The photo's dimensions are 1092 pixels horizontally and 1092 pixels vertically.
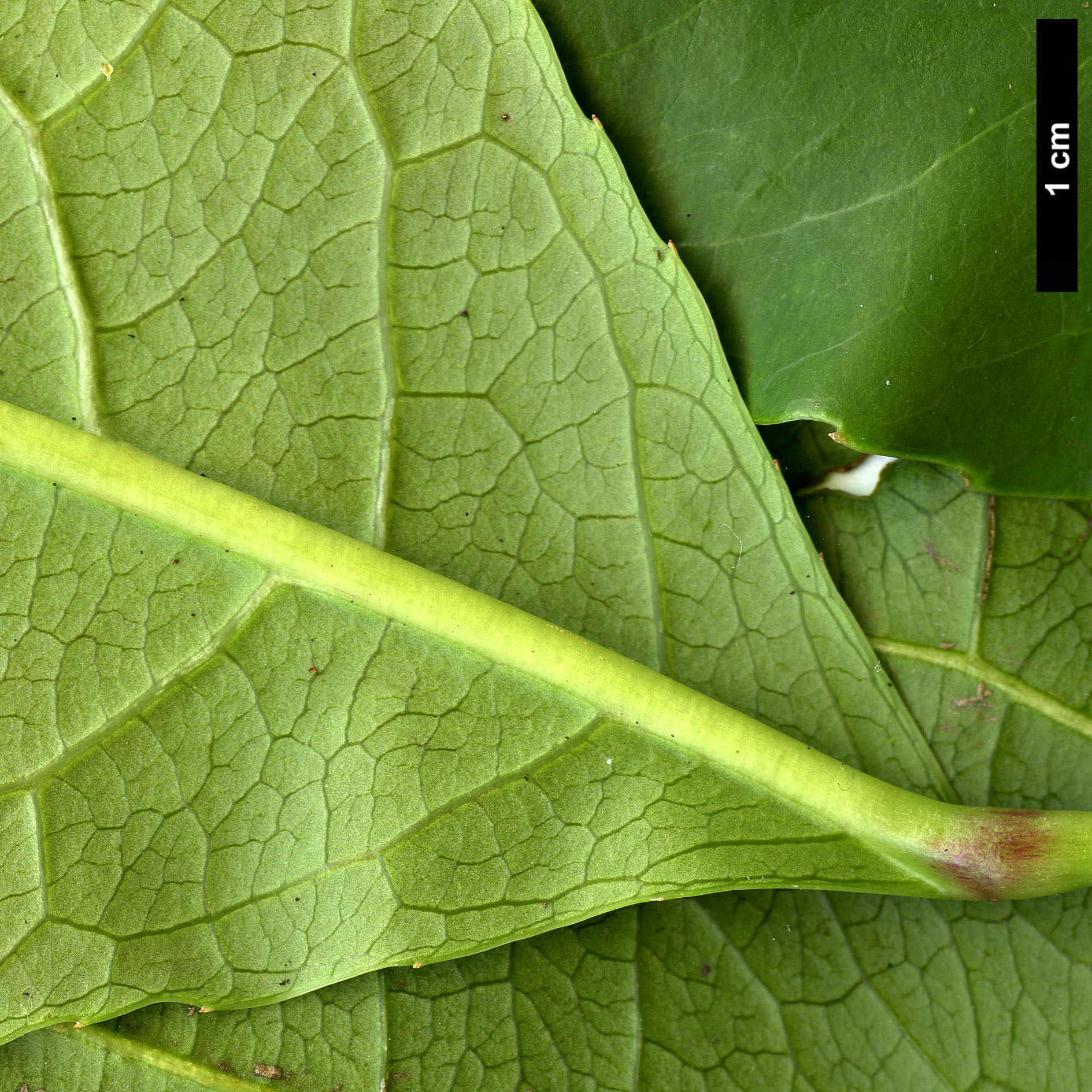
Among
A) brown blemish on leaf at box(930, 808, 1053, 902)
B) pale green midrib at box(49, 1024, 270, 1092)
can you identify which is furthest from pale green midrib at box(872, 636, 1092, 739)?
pale green midrib at box(49, 1024, 270, 1092)

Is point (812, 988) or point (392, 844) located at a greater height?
point (392, 844)

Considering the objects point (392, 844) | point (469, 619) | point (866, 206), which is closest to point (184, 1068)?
point (392, 844)

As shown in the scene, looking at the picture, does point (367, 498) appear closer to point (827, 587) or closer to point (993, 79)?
point (827, 587)

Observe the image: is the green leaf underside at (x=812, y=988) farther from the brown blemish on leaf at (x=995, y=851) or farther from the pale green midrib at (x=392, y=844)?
the pale green midrib at (x=392, y=844)

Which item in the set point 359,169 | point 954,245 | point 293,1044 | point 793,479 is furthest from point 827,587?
point 293,1044

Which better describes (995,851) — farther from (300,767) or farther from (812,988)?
(300,767)

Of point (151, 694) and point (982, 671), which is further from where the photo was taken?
point (982, 671)

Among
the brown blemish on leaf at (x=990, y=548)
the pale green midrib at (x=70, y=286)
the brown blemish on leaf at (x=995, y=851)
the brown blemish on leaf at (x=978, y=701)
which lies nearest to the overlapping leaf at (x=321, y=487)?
the pale green midrib at (x=70, y=286)
